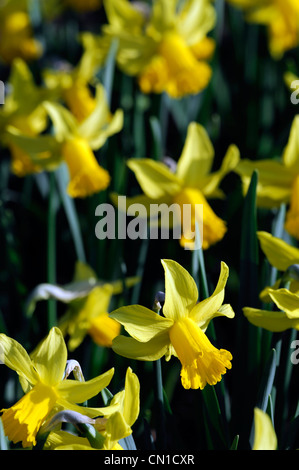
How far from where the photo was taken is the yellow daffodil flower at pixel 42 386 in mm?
1420

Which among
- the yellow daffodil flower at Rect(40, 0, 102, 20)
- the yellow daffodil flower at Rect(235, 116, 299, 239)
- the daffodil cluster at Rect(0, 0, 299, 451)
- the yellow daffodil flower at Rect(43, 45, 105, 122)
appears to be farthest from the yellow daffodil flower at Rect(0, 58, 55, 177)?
the yellow daffodil flower at Rect(40, 0, 102, 20)

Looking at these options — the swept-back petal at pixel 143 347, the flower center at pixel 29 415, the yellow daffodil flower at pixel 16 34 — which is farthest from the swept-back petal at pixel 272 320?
the yellow daffodil flower at pixel 16 34

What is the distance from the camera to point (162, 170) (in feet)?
7.59

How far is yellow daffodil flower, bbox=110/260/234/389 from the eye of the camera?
4.91 feet

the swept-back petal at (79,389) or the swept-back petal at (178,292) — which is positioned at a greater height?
the swept-back petal at (178,292)

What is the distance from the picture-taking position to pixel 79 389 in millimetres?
1453

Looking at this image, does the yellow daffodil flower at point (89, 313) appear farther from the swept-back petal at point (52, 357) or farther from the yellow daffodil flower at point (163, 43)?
the yellow daffodil flower at point (163, 43)

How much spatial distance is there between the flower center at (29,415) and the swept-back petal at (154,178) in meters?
1.05

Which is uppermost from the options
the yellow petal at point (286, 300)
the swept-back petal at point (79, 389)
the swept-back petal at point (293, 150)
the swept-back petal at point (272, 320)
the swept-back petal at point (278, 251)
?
the swept-back petal at point (293, 150)

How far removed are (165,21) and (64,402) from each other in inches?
86.0

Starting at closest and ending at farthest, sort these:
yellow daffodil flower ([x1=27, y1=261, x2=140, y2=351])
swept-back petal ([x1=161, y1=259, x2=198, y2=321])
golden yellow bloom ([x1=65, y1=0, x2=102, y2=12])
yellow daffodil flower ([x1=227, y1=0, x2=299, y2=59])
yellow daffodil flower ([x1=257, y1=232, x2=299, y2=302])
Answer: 1. swept-back petal ([x1=161, y1=259, x2=198, y2=321])
2. yellow daffodil flower ([x1=257, y1=232, x2=299, y2=302])
3. yellow daffodil flower ([x1=27, y1=261, x2=140, y2=351])
4. yellow daffodil flower ([x1=227, y1=0, x2=299, y2=59])
5. golden yellow bloom ([x1=65, y1=0, x2=102, y2=12])

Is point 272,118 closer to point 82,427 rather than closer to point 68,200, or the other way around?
point 68,200

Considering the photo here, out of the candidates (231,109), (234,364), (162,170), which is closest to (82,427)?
(234,364)

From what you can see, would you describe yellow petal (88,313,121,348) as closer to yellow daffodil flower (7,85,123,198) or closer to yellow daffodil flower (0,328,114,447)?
yellow daffodil flower (7,85,123,198)
